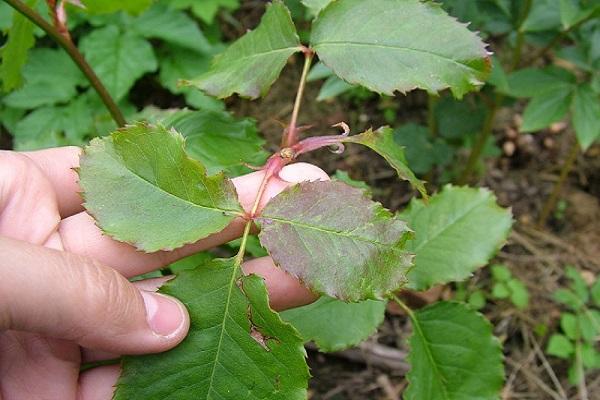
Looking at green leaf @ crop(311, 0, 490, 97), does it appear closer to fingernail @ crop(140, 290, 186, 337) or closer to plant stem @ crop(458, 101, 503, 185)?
fingernail @ crop(140, 290, 186, 337)

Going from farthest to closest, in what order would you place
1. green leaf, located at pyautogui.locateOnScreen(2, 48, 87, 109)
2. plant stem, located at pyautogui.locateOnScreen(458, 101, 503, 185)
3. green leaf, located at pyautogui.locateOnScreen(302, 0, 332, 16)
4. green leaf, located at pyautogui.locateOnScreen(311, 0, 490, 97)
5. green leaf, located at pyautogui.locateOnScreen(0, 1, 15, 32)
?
green leaf, located at pyautogui.locateOnScreen(2, 48, 87, 109) < green leaf, located at pyautogui.locateOnScreen(0, 1, 15, 32) < plant stem, located at pyautogui.locateOnScreen(458, 101, 503, 185) < green leaf, located at pyautogui.locateOnScreen(302, 0, 332, 16) < green leaf, located at pyautogui.locateOnScreen(311, 0, 490, 97)

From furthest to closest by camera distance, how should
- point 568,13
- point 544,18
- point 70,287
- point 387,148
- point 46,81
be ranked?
point 46,81 < point 544,18 < point 568,13 < point 387,148 < point 70,287

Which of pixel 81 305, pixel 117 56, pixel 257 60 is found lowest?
pixel 117 56

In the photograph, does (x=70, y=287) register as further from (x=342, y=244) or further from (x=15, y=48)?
(x=15, y=48)

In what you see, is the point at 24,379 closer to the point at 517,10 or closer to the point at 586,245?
the point at 517,10

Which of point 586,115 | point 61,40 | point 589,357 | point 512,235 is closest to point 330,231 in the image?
point 61,40

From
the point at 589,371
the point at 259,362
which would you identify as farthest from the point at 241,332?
the point at 589,371

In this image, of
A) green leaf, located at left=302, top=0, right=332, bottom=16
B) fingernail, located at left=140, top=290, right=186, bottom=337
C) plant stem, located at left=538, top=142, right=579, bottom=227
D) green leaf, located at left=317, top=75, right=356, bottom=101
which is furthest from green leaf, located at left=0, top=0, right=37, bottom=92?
plant stem, located at left=538, top=142, right=579, bottom=227
